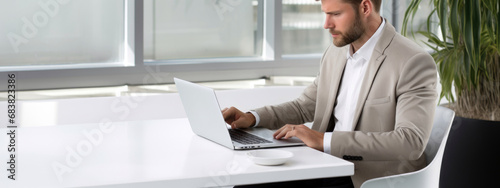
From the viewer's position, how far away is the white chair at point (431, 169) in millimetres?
2164

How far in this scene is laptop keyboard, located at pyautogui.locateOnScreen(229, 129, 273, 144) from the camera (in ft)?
7.34

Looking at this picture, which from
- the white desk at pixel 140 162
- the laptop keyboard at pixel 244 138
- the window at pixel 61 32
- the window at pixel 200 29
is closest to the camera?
the white desk at pixel 140 162

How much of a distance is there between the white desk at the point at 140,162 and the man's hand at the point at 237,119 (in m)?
0.16

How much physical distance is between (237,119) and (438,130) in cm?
72

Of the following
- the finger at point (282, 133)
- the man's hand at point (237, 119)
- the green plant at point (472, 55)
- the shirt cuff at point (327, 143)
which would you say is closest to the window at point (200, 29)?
the green plant at point (472, 55)

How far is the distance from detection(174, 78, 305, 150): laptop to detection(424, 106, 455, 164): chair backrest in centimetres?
47

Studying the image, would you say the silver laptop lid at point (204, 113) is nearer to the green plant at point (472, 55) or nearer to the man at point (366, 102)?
the man at point (366, 102)

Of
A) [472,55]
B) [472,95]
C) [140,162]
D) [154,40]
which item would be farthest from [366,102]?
[154,40]

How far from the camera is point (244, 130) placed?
2494 mm

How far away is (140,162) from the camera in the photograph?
1.98 meters

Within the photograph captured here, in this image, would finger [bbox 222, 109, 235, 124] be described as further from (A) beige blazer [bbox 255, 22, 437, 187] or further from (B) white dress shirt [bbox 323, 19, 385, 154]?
(B) white dress shirt [bbox 323, 19, 385, 154]

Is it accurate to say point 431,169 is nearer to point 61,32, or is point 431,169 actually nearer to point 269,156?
point 269,156

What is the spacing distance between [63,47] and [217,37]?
3.14ft

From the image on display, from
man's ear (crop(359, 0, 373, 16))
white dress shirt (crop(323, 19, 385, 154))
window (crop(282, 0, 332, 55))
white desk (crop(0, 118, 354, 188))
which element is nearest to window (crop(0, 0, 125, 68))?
window (crop(282, 0, 332, 55))
